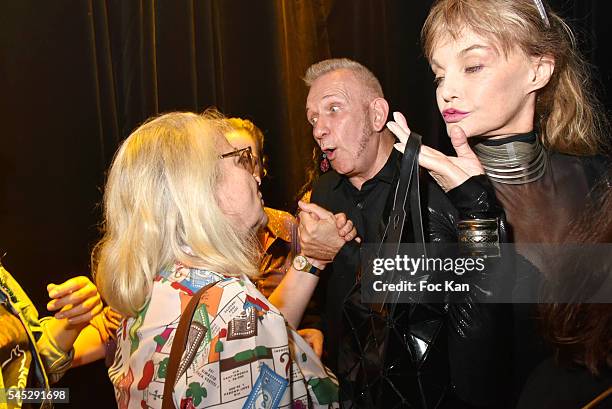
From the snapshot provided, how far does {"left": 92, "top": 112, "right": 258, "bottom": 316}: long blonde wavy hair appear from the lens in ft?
3.82

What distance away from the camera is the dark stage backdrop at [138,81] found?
6.02 feet

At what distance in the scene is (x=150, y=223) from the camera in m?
1.17

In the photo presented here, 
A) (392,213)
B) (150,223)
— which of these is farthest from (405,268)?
(150,223)

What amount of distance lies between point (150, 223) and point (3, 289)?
448 millimetres

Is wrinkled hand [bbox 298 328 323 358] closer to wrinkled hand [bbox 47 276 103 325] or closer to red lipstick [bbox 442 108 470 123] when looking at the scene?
wrinkled hand [bbox 47 276 103 325]

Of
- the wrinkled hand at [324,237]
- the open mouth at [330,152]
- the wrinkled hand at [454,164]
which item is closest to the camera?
the wrinkled hand at [454,164]

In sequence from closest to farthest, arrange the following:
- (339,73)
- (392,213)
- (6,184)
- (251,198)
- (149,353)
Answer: (149,353)
(392,213)
(251,198)
(6,184)
(339,73)

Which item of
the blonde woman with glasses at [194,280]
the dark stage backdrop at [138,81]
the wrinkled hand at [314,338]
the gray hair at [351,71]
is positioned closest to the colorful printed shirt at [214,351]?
the blonde woman with glasses at [194,280]

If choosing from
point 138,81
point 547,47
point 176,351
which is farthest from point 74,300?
point 547,47

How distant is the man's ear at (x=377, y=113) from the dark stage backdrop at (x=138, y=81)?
497 millimetres

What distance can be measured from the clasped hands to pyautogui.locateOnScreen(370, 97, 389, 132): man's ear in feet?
1.39

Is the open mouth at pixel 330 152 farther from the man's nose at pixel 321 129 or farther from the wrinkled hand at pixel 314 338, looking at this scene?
the wrinkled hand at pixel 314 338

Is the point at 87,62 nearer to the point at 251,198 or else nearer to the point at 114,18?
the point at 114,18

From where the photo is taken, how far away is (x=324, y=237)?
1.64 m
